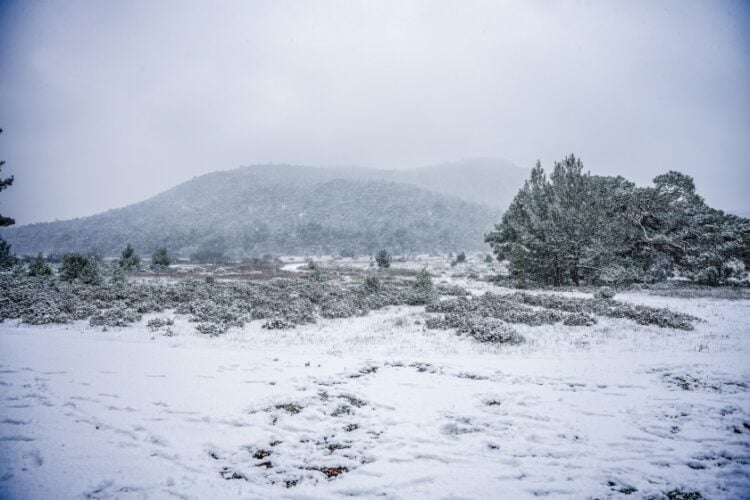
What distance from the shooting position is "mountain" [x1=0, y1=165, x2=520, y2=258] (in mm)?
99250

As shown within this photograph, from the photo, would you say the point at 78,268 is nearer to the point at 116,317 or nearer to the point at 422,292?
the point at 116,317

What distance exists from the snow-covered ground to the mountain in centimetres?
7081

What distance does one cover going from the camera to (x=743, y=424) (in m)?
5.21

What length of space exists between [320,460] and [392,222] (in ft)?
410

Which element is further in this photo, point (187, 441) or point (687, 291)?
point (687, 291)

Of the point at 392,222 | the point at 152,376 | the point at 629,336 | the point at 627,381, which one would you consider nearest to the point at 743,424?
the point at 627,381

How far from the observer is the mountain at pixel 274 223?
99.2 meters

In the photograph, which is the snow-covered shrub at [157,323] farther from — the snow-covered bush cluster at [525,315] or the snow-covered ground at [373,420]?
the snow-covered bush cluster at [525,315]

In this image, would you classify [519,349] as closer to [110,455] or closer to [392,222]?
[110,455]

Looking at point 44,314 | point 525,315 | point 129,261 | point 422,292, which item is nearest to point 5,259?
point 129,261

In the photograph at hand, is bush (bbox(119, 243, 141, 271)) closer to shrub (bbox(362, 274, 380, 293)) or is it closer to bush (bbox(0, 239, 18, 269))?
bush (bbox(0, 239, 18, 269))

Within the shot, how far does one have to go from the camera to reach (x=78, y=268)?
2288cm

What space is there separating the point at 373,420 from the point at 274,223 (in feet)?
438

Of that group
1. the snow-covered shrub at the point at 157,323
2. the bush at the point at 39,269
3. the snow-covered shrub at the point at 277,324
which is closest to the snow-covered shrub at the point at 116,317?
Answer: the snow-covered shrub at the point at 157,323
